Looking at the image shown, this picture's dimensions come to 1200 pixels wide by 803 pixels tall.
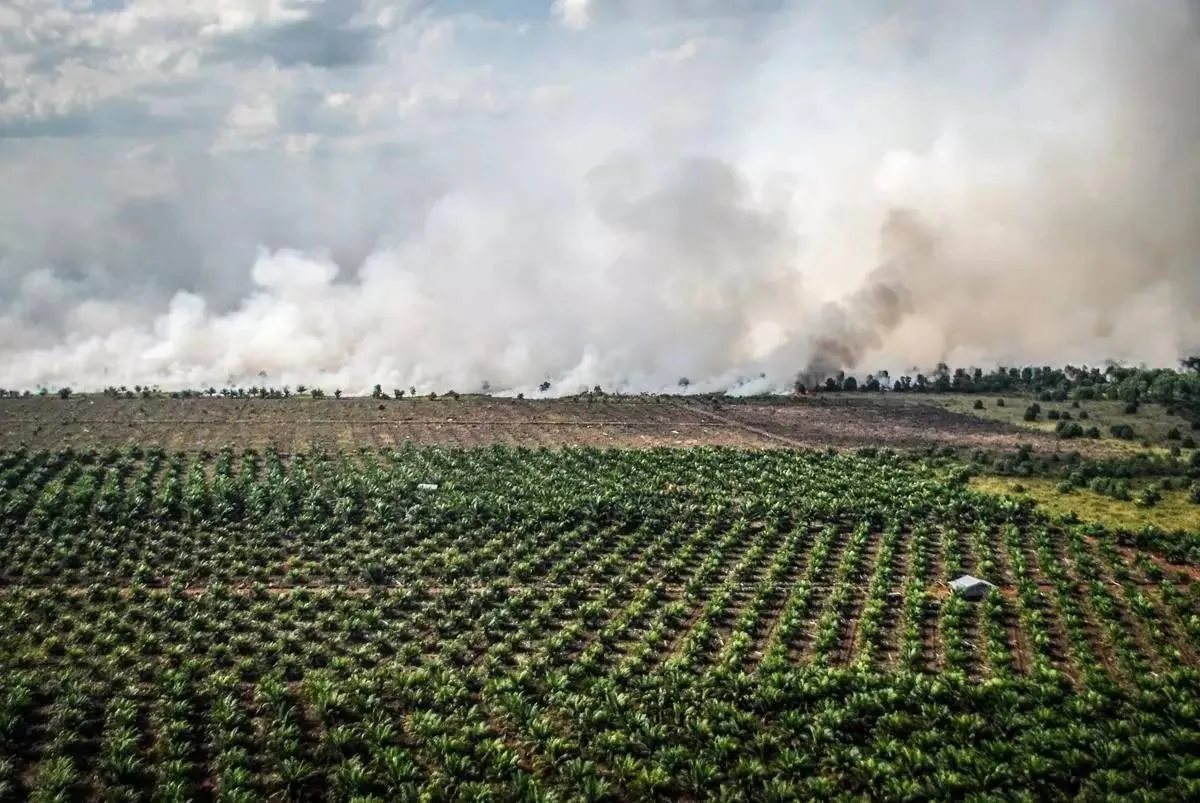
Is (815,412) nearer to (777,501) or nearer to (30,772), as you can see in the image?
(777,501)

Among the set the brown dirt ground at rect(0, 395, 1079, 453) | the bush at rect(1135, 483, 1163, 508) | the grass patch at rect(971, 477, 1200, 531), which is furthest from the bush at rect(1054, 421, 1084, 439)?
the bush at rect(1135, 483, 1163, 508)

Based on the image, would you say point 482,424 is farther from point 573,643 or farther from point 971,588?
point 971,588

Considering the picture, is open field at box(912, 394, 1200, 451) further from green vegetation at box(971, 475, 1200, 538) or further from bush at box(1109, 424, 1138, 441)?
green vegetation at box(971, 475, 1200, 538)

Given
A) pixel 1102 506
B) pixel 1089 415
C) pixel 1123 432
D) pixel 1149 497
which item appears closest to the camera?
pixel 1102 506

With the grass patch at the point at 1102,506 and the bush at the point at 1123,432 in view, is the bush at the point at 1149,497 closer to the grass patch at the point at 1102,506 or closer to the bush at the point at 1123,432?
the grass patch at the point at 1102,506

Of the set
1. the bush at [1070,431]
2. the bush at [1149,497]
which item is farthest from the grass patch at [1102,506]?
the bush at [1070,431]

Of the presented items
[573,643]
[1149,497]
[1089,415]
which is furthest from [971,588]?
[1089,415]
